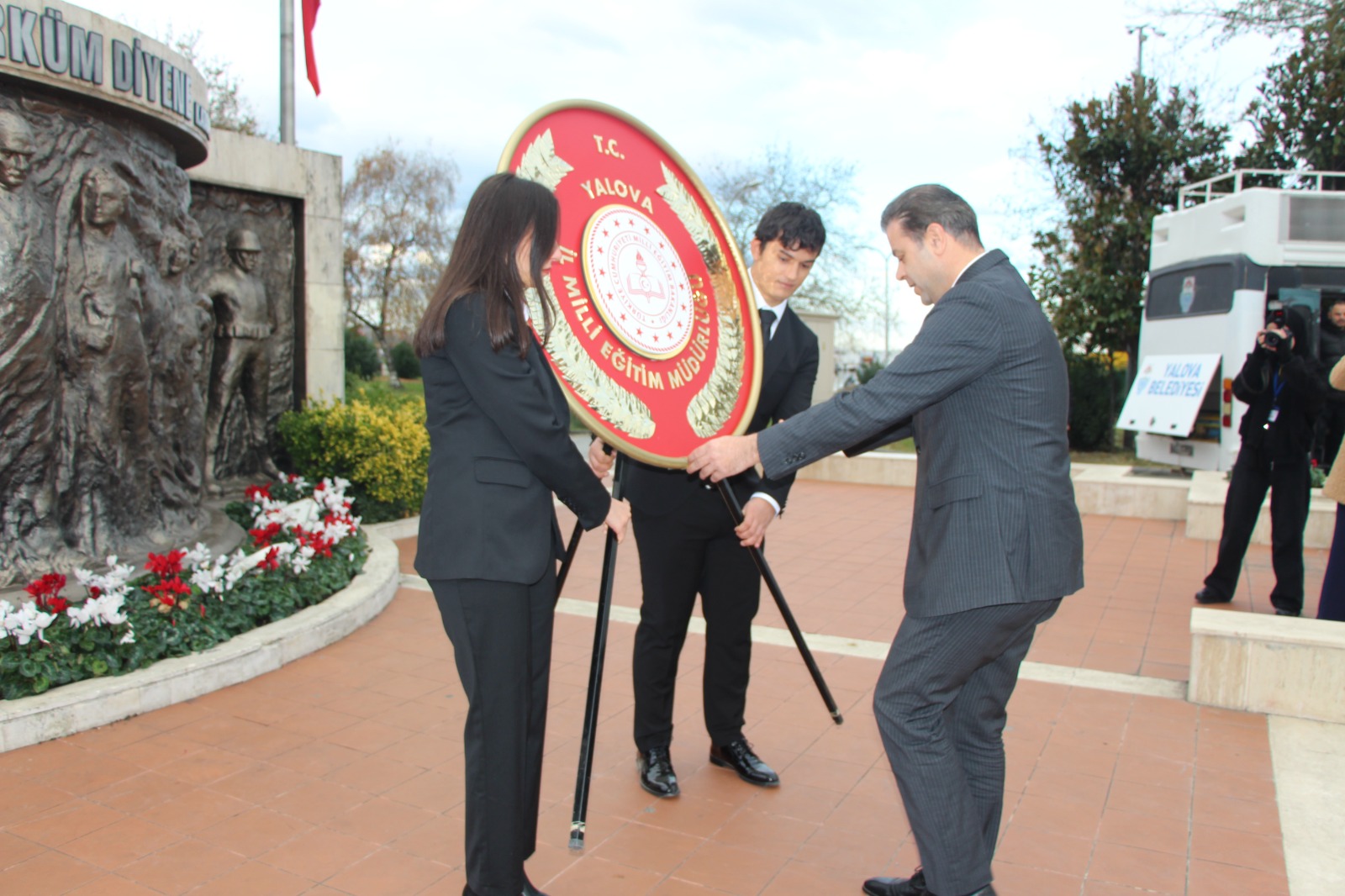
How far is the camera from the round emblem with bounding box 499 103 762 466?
264cm

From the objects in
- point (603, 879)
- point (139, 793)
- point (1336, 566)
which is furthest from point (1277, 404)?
point (139, 793)

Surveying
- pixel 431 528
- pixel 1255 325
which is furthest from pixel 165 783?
pixel 1255 325

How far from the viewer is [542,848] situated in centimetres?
321

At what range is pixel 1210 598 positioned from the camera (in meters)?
6.64

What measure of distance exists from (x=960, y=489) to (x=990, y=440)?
0.47ft

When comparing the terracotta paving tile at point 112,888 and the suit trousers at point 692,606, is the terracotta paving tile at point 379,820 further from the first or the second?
the suit trousers at point 692,606

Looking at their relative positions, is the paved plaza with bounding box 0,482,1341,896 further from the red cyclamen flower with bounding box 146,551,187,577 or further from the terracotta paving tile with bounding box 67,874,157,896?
the red cyclamen flower with bounding box 146,551,187,577

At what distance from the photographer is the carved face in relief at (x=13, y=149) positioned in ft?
15.2

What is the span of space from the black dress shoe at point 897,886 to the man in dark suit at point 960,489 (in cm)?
38

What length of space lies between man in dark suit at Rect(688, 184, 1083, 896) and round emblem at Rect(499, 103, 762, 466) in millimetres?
461

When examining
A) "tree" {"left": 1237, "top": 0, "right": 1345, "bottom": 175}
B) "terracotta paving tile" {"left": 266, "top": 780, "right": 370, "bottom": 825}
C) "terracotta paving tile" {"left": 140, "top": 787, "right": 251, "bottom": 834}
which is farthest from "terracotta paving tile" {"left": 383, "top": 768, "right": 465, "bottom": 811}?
"tree" {"left": 1237, "top": 0, "right": 1345, "bottom": 175}

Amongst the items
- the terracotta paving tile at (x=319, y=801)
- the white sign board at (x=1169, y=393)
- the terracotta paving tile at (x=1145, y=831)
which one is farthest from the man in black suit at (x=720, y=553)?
the white sign board at (x=1169, y=393)

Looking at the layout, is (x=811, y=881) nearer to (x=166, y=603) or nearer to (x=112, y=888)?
(x=112, y=888)

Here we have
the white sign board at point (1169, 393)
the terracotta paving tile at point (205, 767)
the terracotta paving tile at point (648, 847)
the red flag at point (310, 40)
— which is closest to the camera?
the terracotta paving tile at point (648, 847)
